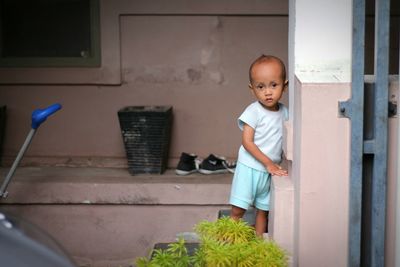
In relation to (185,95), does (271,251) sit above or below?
below

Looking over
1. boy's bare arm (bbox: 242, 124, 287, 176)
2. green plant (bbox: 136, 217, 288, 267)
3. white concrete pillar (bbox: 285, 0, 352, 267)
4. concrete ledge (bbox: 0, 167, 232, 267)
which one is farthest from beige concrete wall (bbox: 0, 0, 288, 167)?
green plant (bbox: 136, 217, 288, 267)

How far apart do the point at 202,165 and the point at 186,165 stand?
12cm

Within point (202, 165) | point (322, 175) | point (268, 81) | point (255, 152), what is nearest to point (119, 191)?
point (202, 165)

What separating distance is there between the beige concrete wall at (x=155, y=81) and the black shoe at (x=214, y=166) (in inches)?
9.5

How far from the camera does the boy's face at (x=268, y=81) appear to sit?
398 cm

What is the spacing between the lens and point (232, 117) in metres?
6.07

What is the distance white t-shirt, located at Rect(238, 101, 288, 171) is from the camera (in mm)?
4094

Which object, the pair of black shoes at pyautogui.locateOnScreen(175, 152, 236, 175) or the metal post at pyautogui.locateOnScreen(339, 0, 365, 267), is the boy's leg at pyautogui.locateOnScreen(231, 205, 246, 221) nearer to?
the metal post at pyautogui.locateOnScreen(339, 0, 365, 267)

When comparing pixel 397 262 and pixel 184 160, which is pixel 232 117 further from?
pixel 397 262

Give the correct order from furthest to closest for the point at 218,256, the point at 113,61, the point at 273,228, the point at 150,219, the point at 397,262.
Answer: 1. the point at 113,61
2. the point at 150,219
3. the point at 273,228
4. the point at 397,262
5. the point at 218,256

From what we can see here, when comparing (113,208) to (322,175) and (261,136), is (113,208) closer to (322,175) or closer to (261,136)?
(261,136)

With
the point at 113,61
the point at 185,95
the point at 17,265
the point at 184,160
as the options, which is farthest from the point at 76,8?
the point at 17,265

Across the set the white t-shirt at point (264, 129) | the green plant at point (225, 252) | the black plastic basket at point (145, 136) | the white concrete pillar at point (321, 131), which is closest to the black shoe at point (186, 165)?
the black plastic basket at point (145, 136)

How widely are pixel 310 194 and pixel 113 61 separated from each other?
2.92 m
